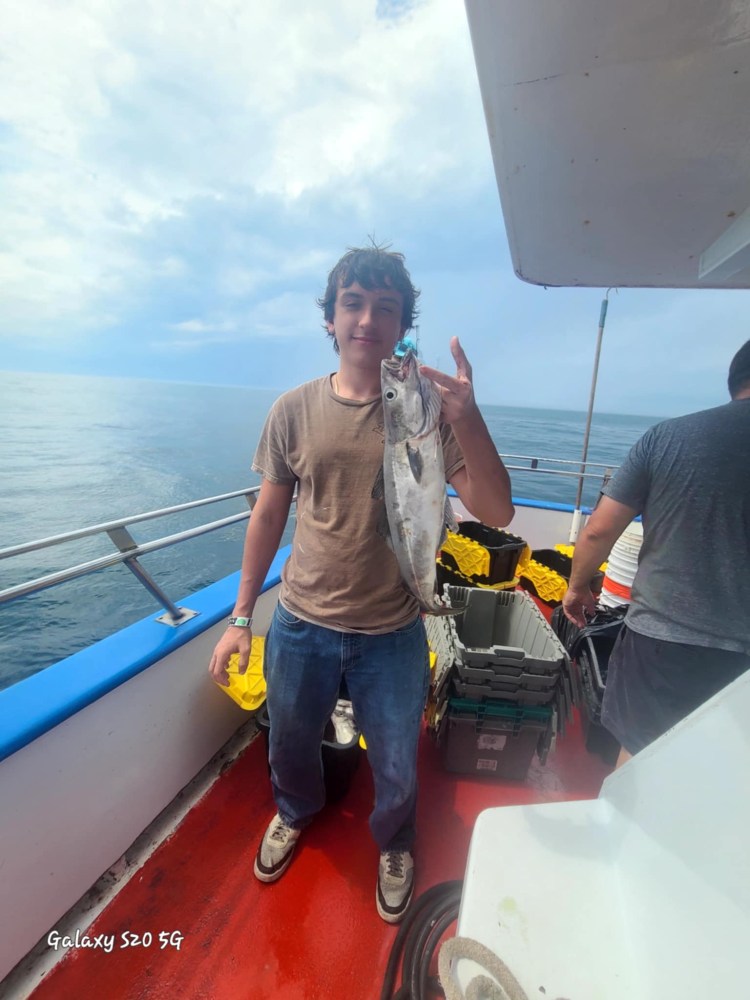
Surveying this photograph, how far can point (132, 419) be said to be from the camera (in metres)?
30.3

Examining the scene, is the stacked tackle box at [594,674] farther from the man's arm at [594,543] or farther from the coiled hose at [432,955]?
the coiled hose at [432,955]

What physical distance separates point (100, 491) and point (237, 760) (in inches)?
485

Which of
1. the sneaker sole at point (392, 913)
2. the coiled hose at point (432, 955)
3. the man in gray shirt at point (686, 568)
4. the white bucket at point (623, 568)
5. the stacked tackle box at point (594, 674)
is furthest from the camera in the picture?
the white bucket at point (623, 568)

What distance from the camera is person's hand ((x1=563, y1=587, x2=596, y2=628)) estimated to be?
7.24ft

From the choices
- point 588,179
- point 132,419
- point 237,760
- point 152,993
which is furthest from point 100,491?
point 132,419

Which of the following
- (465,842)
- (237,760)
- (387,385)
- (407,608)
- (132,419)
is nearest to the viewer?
(387,385)

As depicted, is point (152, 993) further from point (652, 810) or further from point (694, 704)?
point (694, 704)

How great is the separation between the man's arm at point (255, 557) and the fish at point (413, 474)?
0.49 meters

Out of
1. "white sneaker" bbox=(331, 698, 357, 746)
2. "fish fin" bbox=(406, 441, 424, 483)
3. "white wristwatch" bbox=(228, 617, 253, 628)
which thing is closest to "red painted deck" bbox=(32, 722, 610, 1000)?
"white sneaker" bbox=(331, 698, 357, 746)

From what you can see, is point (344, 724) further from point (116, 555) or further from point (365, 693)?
point (116, 555)

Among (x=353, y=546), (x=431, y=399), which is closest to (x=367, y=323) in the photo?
(x=431, y=399)

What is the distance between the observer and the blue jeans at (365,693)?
4.93 feet

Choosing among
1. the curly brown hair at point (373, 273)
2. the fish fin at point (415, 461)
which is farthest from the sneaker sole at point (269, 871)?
the curly brown hair at point (373, 273)

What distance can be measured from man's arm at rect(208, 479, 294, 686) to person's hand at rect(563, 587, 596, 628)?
155cm
